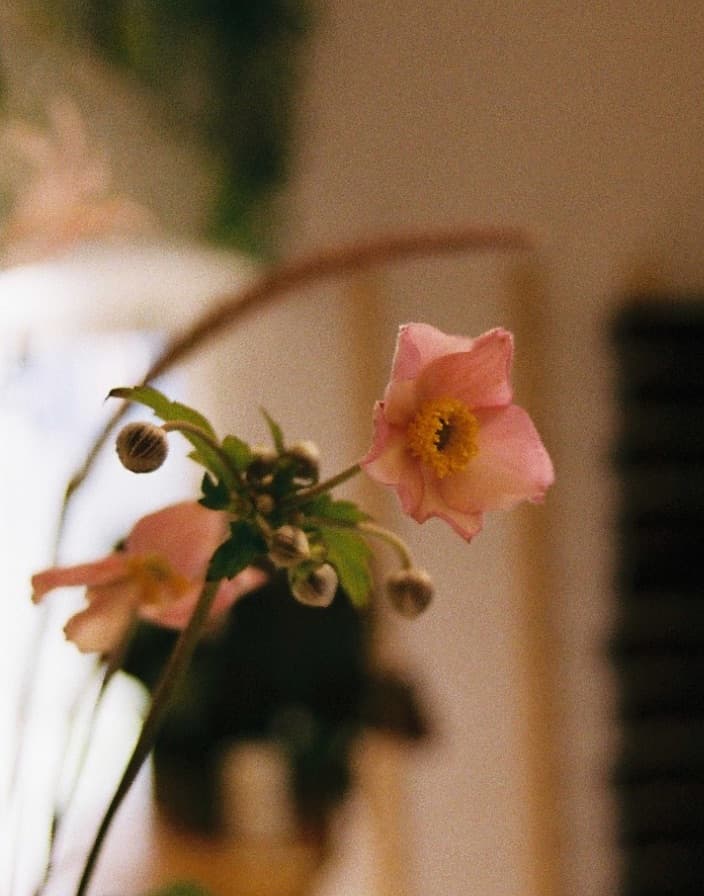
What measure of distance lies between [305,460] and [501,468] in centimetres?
7

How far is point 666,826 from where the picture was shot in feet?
5.99

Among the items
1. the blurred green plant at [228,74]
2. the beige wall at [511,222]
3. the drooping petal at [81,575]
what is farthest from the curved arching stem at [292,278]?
the beige wall at [511,222]

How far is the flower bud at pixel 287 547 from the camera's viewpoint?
32cm

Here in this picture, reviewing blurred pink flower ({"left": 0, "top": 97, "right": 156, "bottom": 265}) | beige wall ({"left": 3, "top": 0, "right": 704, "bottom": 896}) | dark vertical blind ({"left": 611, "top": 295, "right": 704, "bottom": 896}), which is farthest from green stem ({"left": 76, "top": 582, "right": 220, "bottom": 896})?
dark vertical blind ({"left": 611, "top": 295, "right": 704, "bottom": 896})

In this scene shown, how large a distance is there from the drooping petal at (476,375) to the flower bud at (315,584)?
7 centimetres

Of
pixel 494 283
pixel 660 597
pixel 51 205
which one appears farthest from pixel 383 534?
pixel 660 597

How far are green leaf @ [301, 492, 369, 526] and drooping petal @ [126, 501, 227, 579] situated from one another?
0.18ft

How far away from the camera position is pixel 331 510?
34 centimetres

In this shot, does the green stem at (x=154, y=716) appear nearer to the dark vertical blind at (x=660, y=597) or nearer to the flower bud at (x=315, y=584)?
the flower bud at (x=315, y=584)

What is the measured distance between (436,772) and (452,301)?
83cm

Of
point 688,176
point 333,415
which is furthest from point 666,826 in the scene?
point 688,176

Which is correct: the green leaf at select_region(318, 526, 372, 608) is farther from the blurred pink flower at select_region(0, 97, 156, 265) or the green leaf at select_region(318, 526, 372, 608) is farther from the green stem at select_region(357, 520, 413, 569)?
the blurred pink flower at select_region(0, 97, 156, 265)

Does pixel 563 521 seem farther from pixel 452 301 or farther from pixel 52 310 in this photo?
pixel 52 310

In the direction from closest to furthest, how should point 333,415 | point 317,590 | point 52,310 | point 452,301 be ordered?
point 317,590
point 52,310
point 333,415
point 452,301
